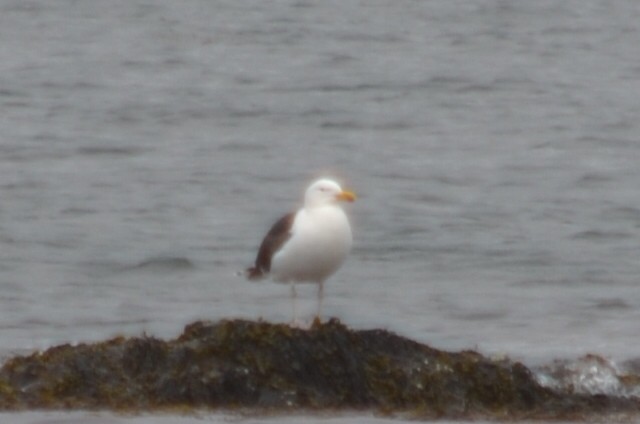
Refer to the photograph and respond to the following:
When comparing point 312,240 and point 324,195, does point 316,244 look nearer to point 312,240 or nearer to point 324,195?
point 312,240

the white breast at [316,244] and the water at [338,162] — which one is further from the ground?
the white breast at [316,244]

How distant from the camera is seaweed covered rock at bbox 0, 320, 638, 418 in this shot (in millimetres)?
7980

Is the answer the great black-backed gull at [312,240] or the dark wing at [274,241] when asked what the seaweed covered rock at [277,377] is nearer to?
the great black-backed gull at [312,240]

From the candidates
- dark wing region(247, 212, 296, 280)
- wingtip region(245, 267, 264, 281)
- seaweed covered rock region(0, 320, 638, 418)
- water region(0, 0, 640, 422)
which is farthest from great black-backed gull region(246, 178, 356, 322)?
water region(0, 0, 640, 422)

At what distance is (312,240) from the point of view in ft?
29.0

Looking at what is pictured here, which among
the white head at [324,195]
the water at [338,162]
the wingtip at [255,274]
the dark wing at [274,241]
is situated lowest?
the water at [338,162]

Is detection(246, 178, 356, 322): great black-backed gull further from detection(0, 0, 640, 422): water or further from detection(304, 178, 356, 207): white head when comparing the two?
detection(0, 0, 640, 422): water

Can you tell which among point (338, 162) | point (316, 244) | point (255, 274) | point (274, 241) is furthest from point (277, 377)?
point (338, 162)

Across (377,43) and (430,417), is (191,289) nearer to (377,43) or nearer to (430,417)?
(430,417)

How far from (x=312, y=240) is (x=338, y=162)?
10.1 metres

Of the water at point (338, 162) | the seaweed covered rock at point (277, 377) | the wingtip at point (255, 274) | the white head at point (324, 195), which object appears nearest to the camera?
the seaweed covered rock at point (277, 377)

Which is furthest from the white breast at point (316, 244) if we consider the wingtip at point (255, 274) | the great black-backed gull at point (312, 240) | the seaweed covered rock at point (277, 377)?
the seaweed covered rock at point (277, 377)

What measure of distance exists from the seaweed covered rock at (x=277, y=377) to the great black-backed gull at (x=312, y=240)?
2.06ft

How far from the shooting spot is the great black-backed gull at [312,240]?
8.87 metres
